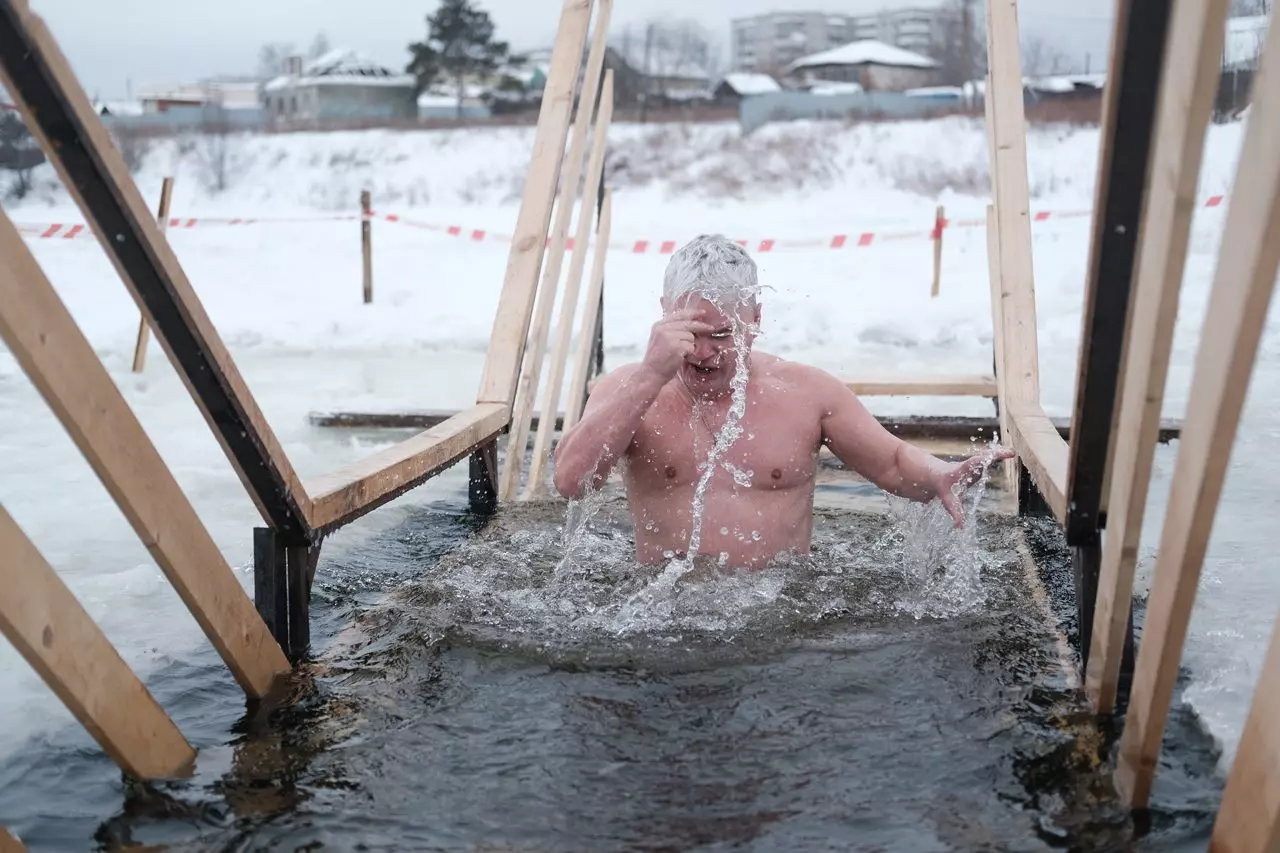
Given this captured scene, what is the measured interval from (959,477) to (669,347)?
2.61 feet

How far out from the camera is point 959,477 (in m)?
3.20

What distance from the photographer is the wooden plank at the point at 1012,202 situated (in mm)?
4309

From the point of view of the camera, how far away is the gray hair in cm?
328

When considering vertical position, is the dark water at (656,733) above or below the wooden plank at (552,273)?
below

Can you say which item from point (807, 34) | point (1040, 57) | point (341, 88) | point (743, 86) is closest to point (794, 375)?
point (1040, 57)

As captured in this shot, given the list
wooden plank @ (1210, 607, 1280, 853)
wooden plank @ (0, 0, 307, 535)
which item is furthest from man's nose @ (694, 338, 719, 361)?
wooden plank @ (1210, 607, 1280, 853)

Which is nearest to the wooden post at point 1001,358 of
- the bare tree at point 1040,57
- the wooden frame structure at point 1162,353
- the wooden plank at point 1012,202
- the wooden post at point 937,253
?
the wooden plank at point 1012,202

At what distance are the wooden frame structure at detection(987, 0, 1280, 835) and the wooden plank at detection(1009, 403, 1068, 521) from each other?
0.93ft

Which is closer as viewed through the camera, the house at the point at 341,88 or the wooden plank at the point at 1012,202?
the wooden plank at the point at 1012,202

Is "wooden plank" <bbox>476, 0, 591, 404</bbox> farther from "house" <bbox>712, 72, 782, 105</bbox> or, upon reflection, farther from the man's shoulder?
"house" <bbox>712, 72, 782, 105</bbox>

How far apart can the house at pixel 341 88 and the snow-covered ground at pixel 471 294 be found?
14799 mm

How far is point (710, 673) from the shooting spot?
9.14ft

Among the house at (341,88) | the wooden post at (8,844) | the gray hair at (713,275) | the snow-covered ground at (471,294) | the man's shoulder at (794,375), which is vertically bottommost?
the snow-covered ground at (471,294)

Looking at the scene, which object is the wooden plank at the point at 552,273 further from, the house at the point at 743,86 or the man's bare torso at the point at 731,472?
the house at the point at 743,86
